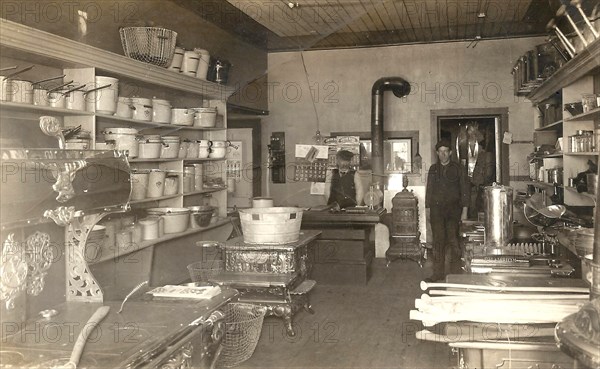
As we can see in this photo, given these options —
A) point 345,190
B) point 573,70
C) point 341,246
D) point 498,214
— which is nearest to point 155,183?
point 341,246

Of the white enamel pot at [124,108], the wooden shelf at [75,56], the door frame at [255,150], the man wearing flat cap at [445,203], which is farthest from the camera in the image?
the door frame at [255,150]

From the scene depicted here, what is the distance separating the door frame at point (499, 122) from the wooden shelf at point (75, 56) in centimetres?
444

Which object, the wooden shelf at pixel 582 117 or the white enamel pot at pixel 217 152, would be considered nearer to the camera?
the wooden shelf at pixel 582 117

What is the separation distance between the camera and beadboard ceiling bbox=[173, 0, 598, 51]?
268 inches

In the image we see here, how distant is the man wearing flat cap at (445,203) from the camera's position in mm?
7133

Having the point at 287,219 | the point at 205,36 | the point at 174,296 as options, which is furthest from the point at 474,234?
the point at 205,36

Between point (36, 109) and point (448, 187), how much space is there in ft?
16.3

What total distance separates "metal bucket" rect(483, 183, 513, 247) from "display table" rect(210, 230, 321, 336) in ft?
5.69

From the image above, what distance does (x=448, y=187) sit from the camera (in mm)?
7129

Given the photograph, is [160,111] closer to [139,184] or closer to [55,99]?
[139,184]

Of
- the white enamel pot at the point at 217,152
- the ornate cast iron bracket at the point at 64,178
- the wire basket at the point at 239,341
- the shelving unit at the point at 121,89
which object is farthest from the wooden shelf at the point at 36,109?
the white enamel pot at the point at 217,152

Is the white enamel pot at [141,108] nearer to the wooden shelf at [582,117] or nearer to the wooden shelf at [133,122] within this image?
the wooden shelf at [133,122]

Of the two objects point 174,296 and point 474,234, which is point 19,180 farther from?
point 474,234

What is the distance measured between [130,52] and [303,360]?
3330 millimetres
